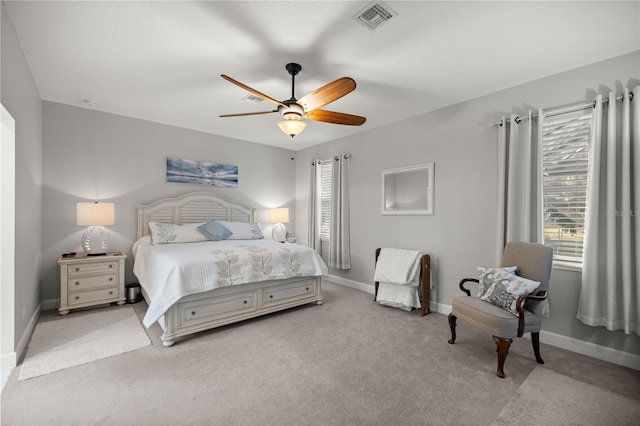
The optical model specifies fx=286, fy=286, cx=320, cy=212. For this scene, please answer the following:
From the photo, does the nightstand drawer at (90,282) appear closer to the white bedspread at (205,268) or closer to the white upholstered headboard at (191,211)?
the white bedspread at (205,268)

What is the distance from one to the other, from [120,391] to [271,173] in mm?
4324

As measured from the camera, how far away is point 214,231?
438cm

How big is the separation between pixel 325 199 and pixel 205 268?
2951mm

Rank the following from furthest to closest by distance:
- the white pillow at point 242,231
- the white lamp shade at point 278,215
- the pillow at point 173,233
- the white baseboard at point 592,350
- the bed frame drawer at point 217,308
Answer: the white lamp shade at point 278,215 < the white pillow at point 242,231 < the pillow at point 173,233 < the bed frame drawer at point 217,308 < the white baseboard at point 592,350

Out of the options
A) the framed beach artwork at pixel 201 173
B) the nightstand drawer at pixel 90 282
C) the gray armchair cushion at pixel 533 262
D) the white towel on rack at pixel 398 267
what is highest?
the framed beach artwork at pixel 201 173

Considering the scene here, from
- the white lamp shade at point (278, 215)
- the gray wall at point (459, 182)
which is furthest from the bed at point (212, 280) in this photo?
the gray wall at point (459, 182)

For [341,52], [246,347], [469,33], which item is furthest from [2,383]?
[469,33]

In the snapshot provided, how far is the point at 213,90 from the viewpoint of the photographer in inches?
128

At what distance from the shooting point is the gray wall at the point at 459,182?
8.77 ft

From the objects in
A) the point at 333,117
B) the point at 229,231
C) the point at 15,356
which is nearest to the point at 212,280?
the point at 15,356

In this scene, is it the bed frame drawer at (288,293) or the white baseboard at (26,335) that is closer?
the white baseboard at (26,335)

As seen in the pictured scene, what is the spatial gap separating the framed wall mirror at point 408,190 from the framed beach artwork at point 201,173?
8.98ft

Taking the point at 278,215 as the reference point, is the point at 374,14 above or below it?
above

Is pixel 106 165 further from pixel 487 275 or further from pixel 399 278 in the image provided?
pixel 487 275
